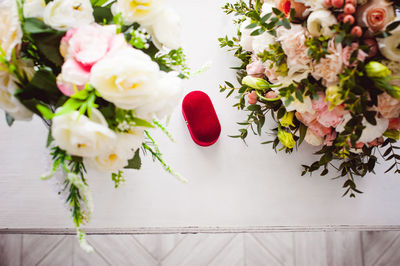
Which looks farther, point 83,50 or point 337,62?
point 337,62

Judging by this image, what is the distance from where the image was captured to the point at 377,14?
63 centimetres

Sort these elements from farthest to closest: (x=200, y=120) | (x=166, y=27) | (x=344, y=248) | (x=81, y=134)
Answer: (x=344, y=248)
(x=200, y=120)
(x=166, y=27)
(x=81, y=134)

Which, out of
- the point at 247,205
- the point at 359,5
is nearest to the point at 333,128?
the point at 359,5

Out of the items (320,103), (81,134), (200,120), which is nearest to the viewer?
(81,134)

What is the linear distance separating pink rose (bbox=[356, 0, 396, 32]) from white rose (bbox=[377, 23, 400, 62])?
3 centimetres

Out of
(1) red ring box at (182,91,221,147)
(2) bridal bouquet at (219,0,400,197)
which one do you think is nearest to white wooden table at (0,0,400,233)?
(1) red ring box at (182,91,221,147)

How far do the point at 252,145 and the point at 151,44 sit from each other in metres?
0.55

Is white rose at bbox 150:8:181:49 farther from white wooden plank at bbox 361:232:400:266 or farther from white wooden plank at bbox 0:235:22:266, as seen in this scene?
white wooden plank at bbox 361:232:400:266

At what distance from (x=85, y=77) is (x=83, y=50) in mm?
46

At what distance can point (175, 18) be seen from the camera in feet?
1.96

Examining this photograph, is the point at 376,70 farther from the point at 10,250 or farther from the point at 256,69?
the point at 10,250

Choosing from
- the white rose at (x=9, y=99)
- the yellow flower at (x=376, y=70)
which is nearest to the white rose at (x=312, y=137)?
the yellow flower at (x=376, y=70)

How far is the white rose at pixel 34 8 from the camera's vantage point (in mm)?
567

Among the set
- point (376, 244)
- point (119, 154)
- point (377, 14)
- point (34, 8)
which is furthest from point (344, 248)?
point (34, 8)
